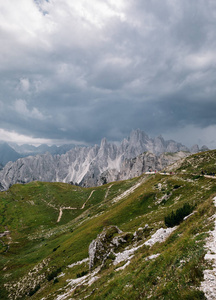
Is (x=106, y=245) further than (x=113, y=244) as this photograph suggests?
Yes

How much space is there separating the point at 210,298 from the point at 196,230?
9739 mm

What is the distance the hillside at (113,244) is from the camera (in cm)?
1295

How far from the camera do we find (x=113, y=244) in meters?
29.8

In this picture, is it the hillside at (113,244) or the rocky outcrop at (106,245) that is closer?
the hillside at (113,244)

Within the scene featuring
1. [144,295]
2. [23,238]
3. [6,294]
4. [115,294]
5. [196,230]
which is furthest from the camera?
[23,238]

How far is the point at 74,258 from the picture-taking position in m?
41.4

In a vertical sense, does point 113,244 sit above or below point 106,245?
above

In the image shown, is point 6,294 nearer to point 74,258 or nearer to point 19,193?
point 74,258

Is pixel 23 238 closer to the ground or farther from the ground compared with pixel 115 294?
closer to the ground

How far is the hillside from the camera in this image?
1295 cm

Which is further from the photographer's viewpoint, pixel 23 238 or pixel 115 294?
pixel 23 238

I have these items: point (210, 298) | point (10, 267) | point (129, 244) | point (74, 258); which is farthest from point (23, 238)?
point (210, 298)

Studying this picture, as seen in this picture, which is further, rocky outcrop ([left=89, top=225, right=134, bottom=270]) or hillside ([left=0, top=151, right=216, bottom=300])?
rocky outcrop ([left=89, top=225, right=134, bottom=270])

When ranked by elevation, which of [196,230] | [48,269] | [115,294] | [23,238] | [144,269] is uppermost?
[196,230]
